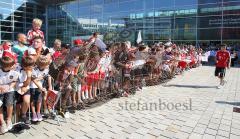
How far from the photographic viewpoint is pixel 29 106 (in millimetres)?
Result: 5566

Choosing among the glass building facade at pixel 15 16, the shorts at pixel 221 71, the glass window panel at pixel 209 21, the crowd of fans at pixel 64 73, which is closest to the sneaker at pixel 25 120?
the crowd of fans at pixel 64 73

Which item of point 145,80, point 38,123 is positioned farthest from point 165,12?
point 38,123

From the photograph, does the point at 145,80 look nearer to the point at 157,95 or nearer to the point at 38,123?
the point at 157,95

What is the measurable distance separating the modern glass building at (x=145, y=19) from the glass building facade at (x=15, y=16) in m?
0.14

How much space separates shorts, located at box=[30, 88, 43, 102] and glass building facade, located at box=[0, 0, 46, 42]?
32.6m

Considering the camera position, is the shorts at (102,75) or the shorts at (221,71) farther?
the shorts at (221,71)

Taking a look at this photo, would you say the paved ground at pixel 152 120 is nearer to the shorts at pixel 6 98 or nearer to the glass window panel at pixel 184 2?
the shorts at pixel 6 98

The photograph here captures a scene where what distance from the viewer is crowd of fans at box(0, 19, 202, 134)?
525 centimetres

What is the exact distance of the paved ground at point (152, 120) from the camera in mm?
5297

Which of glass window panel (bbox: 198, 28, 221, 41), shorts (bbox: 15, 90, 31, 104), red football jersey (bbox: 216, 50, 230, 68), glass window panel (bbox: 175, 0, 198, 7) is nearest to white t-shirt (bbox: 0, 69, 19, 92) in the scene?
shorts (bbox: 15, 90, 31, 104)

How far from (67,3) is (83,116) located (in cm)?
3952

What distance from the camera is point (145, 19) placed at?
113 feet

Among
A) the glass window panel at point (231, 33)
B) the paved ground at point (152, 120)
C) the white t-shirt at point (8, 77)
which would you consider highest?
the glass window panel at point (231, 33)

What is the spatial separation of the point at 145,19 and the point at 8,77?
99.7 feet
